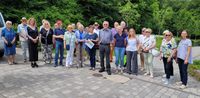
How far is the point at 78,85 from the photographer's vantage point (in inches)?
302

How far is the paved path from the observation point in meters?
6.89

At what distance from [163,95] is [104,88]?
1644mm

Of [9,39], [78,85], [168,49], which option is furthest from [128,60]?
[9,39]

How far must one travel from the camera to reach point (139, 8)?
45156mm

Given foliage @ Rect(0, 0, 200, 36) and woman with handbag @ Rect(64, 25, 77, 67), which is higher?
foliage @ Rect(0, 0, 200, 36)

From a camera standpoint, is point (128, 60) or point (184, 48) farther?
point (128, 60)

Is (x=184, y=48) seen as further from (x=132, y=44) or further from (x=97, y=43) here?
(x=97, y=43)

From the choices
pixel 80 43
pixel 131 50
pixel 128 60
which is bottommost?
pixel 128 60

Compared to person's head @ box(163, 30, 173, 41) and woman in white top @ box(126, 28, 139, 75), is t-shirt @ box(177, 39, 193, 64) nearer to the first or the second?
person's head @ box(163, 30, 173, 41)

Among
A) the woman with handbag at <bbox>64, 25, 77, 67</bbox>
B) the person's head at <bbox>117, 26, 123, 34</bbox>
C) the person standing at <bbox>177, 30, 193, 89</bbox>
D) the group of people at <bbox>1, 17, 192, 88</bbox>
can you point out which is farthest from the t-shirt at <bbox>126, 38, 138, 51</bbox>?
the woman with handbag at <bbox>64, 25, 77, 67</bbox>

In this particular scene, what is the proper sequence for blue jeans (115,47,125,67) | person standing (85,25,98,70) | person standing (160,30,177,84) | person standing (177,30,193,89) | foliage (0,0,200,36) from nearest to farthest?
person standing (177,30,193,89) < person standing (160,30,177,84) < blue jeans (115,47,125,67) < person standing (85,25,98,70) < foliage (0,0,200,36)

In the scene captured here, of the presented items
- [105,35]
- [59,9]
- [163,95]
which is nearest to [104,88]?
[163,95]

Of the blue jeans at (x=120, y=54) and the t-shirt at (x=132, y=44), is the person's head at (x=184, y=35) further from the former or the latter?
the blue jeans at (x=120, y=54)

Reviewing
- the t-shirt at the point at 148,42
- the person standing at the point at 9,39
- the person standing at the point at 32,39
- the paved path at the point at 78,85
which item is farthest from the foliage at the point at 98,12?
the t-shirt at the point at 148,42
